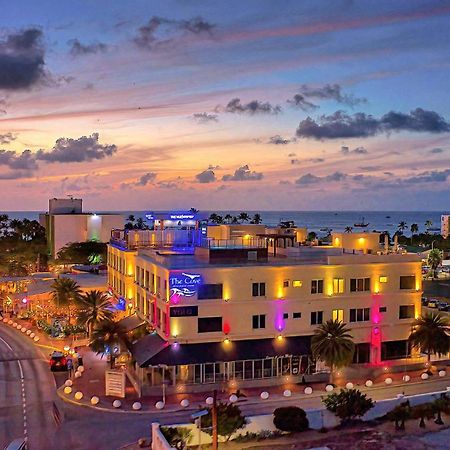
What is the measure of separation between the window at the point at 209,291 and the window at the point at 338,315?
31.5 ft

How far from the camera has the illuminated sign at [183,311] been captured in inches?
1674

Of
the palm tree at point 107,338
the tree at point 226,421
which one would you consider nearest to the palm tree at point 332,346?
the tree at point 226,421

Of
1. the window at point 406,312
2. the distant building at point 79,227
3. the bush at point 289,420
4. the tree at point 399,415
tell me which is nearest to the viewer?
the bush at point 289,420

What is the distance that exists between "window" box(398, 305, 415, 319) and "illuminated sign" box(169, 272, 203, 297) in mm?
17916

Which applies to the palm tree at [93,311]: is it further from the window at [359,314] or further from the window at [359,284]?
the window at [359,284]

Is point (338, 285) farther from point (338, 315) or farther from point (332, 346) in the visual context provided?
point (332, 346)

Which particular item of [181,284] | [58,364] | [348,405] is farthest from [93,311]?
[348,405]

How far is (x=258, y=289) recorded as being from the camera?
147ft

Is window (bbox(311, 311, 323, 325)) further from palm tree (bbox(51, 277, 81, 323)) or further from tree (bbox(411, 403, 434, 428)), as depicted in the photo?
palm tree (bbox(51, 277, 81, 323))

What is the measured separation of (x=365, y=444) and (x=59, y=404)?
19.5 m

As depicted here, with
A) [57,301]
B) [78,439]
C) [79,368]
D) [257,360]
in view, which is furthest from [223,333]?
[57,301]

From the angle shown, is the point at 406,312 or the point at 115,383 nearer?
the point at 115,383

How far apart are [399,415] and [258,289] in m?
14.6

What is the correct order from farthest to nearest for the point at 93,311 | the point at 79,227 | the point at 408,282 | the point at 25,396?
the point at 79,227
the point at 93,311
the point at 408,282
the point at 25,396
